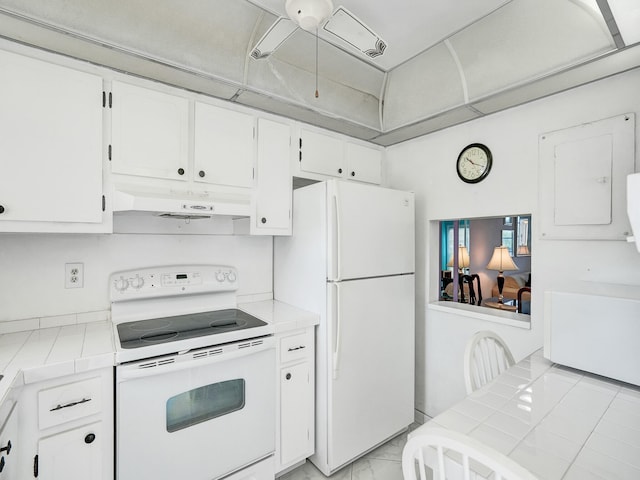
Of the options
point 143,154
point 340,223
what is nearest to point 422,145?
point 340,223

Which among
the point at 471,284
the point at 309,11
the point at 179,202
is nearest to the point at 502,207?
the point at 309,11

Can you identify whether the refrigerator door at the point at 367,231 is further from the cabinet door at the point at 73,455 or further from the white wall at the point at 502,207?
the cabinet door at the point at 73,455

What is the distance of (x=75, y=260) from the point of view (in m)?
1.81

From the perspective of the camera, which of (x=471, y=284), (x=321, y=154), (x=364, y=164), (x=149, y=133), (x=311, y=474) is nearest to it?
(x=149, y=133)

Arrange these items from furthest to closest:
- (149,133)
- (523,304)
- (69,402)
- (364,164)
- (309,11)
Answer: (523,304) < (364,164) < (149,133) < (69,402) < (309,11)

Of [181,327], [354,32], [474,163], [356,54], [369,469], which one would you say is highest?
[356,54]

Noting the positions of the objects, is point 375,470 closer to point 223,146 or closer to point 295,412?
point 295,412

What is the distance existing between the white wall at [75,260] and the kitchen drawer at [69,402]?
64 cm

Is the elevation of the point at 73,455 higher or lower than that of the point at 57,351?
lower

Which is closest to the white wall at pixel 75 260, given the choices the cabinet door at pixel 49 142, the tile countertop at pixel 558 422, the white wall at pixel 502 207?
the cabinet door at pixel 49 142

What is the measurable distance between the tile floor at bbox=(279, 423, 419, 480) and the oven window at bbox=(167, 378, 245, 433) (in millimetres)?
704

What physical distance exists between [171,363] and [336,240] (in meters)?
1.08

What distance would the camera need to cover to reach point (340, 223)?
1.96m

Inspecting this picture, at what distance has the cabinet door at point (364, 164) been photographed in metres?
2.62
